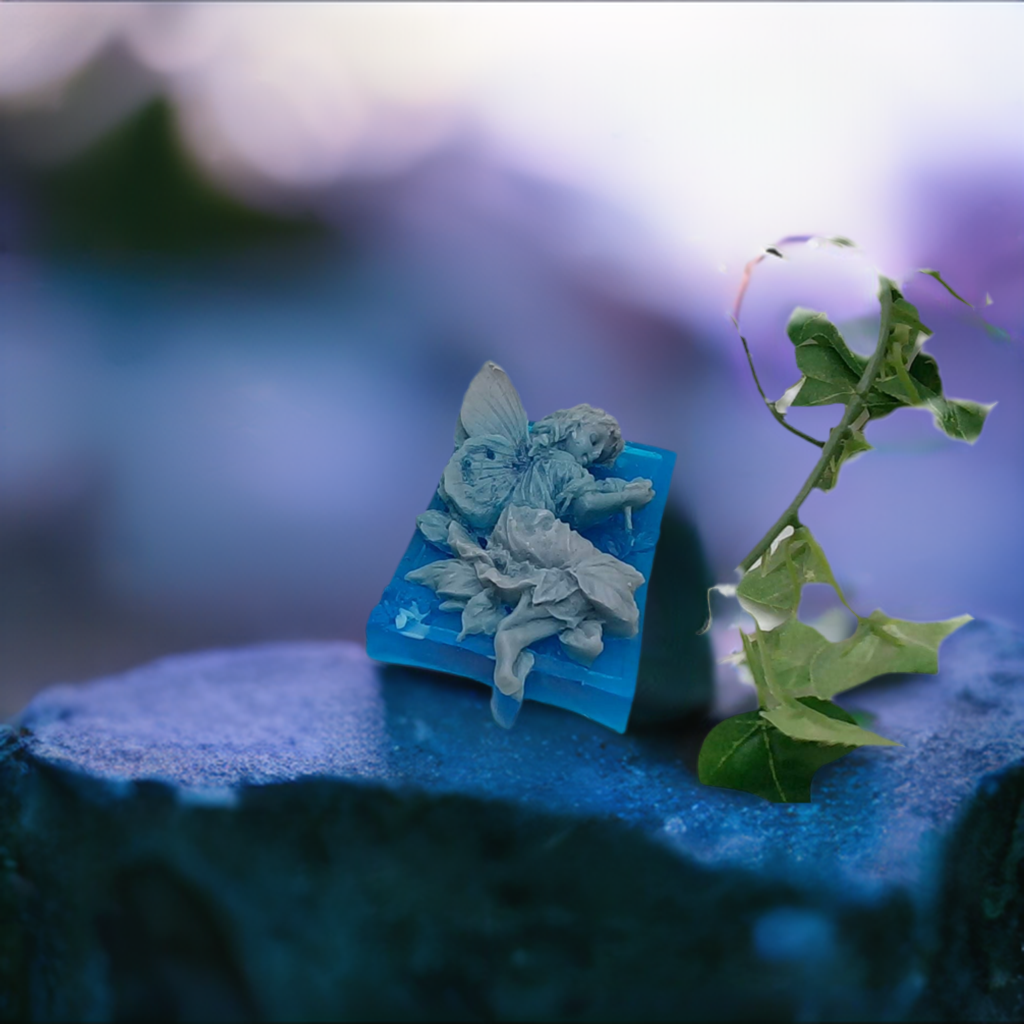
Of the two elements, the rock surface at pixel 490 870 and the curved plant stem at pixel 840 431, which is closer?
the rock surface at pixel 490 870

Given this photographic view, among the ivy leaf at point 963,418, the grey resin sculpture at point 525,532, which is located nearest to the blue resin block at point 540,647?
the grey resin sculpture at point 525,532

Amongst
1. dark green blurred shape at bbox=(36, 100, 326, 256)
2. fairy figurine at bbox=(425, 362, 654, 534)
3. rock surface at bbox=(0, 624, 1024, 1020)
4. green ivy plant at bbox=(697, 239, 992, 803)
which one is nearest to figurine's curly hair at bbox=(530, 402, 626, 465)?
fairy figurine at bbox=(425, 362, 654, 534)

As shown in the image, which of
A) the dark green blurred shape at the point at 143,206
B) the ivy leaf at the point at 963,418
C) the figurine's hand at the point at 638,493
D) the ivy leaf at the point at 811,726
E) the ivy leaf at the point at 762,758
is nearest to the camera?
the ivy leaf at the point at 811,726

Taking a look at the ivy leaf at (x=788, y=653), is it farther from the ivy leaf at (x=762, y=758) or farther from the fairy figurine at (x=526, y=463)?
the fairy figurine at (x=526, y=463)

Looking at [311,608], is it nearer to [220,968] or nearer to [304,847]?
[304,847]

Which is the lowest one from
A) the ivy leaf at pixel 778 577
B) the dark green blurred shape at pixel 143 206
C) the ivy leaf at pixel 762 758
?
the ivy leaf at pixel 762 758

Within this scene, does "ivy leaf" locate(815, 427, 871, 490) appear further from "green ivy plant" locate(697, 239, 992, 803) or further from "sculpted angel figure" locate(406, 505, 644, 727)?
"sculpted angel figure" locate(406, 505, 644, 727)

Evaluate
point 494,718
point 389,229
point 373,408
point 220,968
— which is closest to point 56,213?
point 389,229
